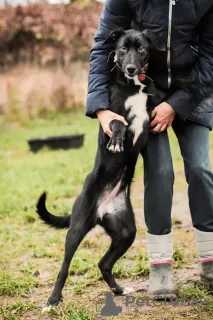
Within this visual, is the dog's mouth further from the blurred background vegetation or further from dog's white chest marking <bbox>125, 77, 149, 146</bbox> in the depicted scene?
the blurred background vegetation

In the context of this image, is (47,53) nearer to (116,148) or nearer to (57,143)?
(57,143)

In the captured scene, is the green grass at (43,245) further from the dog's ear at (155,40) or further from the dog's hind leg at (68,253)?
the dog's ear at (155,40)

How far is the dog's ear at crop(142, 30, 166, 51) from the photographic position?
299 cm

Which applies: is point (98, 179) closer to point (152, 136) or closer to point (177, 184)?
point (152, 136)

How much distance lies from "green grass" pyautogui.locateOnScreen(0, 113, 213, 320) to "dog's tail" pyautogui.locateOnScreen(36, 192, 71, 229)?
15.0 inches

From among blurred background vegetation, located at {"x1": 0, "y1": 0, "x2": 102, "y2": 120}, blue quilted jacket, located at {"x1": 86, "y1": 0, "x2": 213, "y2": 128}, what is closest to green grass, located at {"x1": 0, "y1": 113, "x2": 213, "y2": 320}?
blue quilted jacket, located at {"x1": 86, "y1": 0, "x2": 213, "y2": 128}

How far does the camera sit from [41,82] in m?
14.0

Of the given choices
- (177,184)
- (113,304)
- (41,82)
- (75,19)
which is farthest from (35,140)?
(113,304)

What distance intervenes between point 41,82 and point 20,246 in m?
9.97

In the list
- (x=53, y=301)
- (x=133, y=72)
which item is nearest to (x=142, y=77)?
(x=133, y=72)

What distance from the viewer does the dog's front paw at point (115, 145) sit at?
291 centimetres

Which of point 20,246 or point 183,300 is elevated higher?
point 183,300

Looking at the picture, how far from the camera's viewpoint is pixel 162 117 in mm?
3064

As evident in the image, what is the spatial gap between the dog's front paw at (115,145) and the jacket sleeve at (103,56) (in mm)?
230
